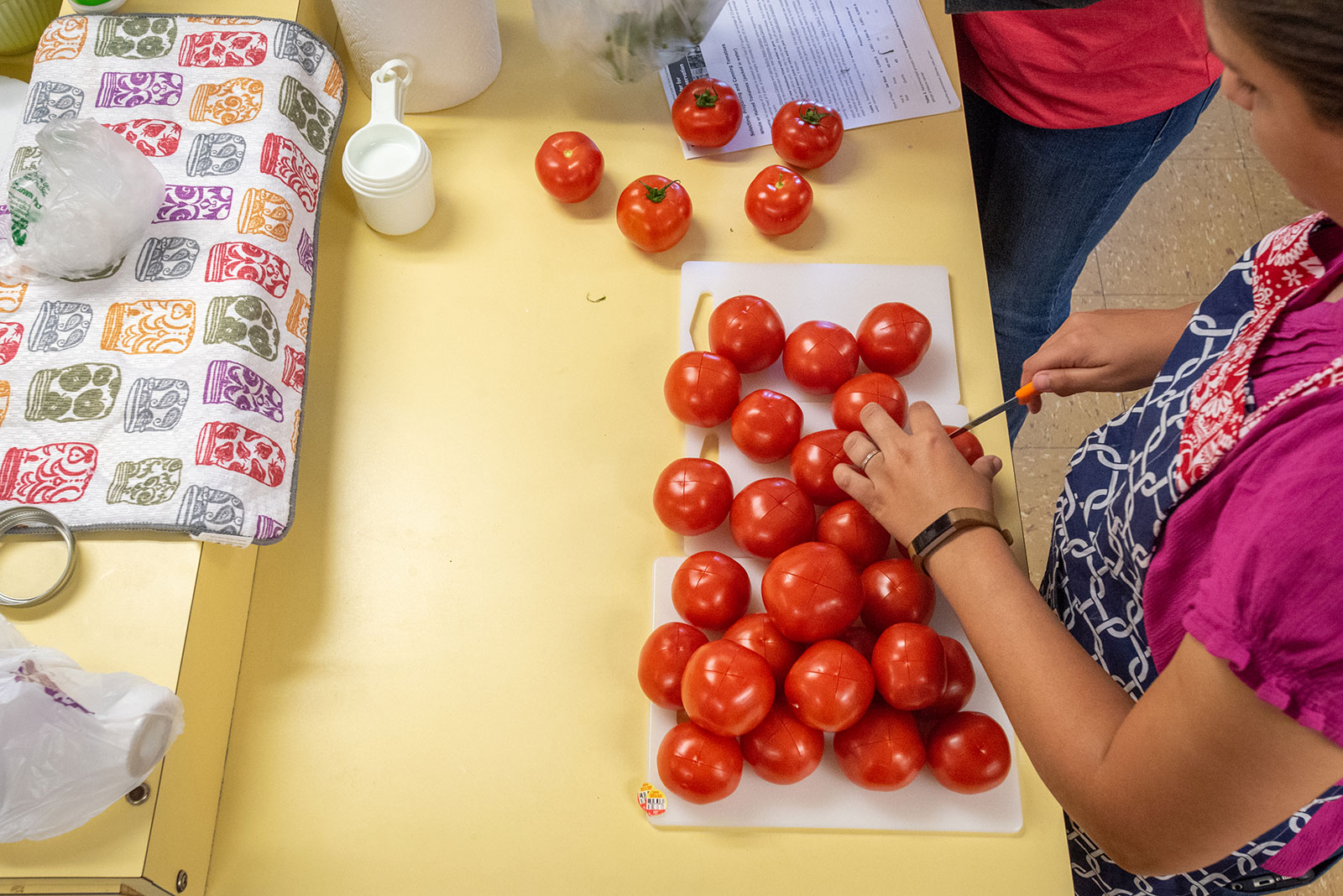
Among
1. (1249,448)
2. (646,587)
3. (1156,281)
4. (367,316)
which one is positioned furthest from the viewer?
(1156,281)

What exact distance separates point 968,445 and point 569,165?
0.58m

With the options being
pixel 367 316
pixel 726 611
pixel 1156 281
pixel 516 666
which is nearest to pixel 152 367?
pixel 367 316

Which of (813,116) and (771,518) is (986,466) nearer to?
(771,518)

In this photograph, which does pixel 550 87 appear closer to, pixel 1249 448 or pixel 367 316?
pixel 367 316

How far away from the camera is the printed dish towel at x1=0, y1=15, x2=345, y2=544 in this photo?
0.88m

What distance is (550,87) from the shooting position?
1.29 meters

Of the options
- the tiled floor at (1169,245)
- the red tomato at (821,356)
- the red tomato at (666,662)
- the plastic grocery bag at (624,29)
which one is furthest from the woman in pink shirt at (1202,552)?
the tiled floor at (1169,245)

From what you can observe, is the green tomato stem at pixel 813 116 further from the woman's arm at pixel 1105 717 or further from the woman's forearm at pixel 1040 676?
the woman's forearm at pixel 1040 676

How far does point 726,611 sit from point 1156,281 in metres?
1.79

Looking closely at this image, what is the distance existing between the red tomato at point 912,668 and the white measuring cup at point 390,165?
735 millimetres

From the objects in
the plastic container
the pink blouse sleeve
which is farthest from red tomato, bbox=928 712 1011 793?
the plastic container

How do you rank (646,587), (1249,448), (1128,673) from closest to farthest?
(1249,448)
(1128,673)
(646,587)

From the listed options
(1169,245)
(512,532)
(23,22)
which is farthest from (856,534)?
(1169,245)

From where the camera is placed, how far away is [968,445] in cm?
99
